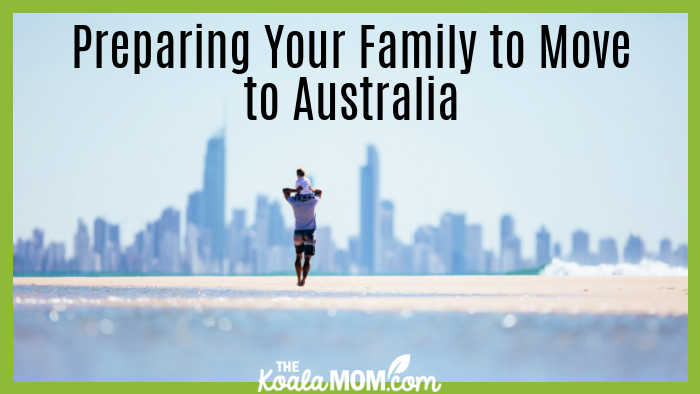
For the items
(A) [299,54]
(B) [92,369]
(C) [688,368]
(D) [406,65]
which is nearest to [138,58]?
(A) [299,54]

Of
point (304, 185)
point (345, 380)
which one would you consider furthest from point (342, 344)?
point (304, 185)

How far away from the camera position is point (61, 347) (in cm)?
826

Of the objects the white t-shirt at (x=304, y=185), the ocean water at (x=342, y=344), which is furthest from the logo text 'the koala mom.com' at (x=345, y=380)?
the white t-shirt at (x=304, y=185)

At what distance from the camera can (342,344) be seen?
8.58m

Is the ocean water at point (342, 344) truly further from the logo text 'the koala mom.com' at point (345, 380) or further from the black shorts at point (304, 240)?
the black shorts at point (304, 240)

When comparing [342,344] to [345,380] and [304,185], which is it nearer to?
[345,380]

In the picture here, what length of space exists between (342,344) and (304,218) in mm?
10522

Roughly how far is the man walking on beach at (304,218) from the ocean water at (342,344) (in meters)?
7.16

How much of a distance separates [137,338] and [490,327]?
3.14 m

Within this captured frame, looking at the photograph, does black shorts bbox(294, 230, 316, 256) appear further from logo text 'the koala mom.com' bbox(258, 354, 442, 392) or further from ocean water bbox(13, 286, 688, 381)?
logo text 'the koala mom.com' bbox(258, 354, 442, 392)

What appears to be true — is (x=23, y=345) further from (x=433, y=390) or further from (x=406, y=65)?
(x=406, y=65)

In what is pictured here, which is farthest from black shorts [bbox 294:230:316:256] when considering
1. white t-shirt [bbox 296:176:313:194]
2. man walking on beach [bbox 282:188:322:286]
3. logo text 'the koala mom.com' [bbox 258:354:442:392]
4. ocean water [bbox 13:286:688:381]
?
logo text 'the koala mom.com' [bbox 258:354:442:392]

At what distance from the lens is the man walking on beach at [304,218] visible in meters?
18.9

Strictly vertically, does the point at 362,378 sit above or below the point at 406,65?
below
